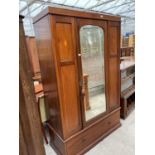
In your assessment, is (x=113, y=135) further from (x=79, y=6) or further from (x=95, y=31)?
(x=79, y=6)

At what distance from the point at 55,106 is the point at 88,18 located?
1.22 meters

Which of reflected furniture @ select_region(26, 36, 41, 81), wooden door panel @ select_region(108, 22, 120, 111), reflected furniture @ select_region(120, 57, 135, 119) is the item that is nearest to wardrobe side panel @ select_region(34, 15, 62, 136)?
wooden door panel @ select_region(108, 22, 120, 111)

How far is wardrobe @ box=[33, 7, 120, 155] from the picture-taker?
1.60 metres

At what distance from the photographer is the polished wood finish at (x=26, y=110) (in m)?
0.78

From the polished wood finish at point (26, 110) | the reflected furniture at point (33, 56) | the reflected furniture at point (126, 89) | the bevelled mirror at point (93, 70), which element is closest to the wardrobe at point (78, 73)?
the bevelled mirror at point (93, 70)

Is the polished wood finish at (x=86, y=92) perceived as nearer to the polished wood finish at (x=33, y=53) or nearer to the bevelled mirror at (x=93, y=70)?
the bevelled mirror at (x=93, y=70)

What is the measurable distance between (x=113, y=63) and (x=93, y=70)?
1.35 ft

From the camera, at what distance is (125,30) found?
30.3ft

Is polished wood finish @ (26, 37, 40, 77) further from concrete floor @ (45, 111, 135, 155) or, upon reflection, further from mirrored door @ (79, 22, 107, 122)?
concrete floor @ (45, 111, 135, 155)

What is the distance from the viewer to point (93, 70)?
Result: 2.14m

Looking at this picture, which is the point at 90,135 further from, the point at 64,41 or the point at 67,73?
the point at 64,41

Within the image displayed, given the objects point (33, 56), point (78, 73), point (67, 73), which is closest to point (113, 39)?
point (78, 73)

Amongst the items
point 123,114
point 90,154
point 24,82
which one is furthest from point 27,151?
point 123,114
